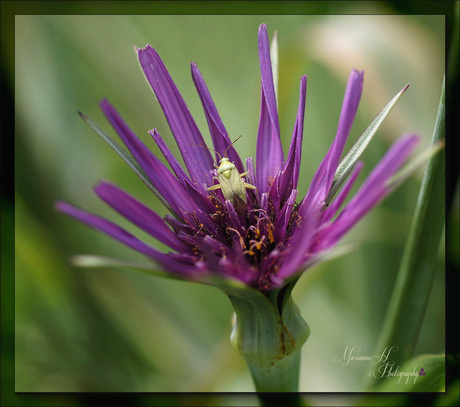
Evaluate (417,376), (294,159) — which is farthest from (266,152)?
(417,376)

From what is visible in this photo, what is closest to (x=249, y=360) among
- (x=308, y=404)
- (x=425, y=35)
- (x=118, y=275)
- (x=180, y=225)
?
(x=180, y=225)

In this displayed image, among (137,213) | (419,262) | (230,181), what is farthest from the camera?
(419,262)

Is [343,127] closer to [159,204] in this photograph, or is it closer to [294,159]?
[294,159]

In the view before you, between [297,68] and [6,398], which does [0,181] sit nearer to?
[6,398]

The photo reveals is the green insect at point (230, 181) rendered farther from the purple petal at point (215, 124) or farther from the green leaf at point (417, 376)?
the green leaf at point (417, 376)

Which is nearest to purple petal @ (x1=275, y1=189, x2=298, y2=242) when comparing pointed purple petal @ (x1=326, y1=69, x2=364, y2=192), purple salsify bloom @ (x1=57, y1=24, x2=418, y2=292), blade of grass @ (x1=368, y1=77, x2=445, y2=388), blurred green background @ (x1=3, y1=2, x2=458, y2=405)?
purple salsify bloom @ (x1=57, y1=24, x2=418, y2=292)

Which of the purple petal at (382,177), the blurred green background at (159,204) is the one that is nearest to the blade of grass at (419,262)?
the blurred green background at (159,204)
